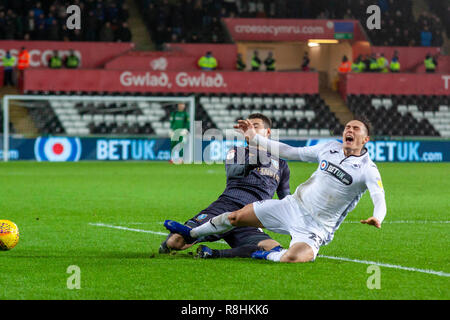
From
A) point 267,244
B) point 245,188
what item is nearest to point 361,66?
point 245,188

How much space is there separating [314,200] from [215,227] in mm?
927

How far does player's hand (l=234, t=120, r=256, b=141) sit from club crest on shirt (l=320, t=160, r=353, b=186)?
0.69 metres

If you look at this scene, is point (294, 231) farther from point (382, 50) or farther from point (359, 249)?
point (382, 50)

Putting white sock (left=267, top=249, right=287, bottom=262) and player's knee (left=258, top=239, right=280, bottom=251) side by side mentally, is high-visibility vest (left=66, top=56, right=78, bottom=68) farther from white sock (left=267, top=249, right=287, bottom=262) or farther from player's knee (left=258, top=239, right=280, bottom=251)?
white sock (left=267, top=249, right=287, bottom=262)

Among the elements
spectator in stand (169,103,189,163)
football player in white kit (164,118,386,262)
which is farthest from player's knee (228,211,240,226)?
spectator in stand (169,103,189,163)

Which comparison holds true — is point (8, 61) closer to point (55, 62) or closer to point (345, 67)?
point (55, 62)

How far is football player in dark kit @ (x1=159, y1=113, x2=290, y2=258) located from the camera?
814cm

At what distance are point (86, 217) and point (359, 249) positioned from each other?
447 cm

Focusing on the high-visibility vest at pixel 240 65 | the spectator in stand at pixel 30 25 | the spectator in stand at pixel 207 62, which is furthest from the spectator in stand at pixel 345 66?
the spectator in stand at pixel 30 25

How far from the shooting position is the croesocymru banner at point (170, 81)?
3134 cm

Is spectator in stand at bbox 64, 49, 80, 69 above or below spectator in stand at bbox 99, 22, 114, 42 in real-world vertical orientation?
below

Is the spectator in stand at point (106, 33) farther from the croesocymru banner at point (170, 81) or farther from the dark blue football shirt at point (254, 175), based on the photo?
the dark blue football shirt at point (254, 175)
